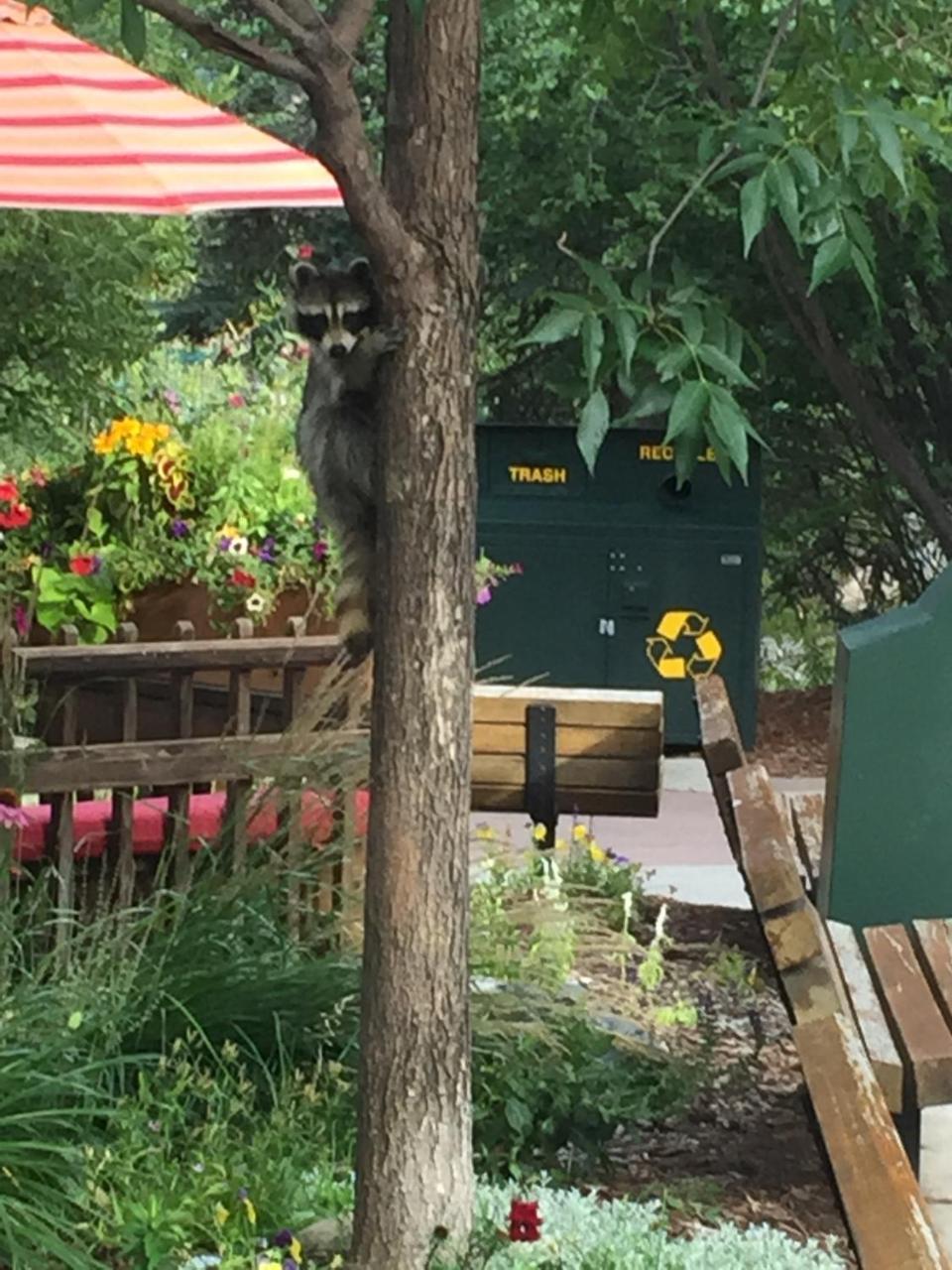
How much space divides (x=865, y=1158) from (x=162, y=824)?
2413 mm

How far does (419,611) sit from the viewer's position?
2.99 metres

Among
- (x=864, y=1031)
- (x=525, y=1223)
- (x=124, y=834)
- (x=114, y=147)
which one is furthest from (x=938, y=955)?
(x=114, y=147)

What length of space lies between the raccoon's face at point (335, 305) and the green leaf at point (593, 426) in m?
1.98

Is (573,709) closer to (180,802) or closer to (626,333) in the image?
(180,802)

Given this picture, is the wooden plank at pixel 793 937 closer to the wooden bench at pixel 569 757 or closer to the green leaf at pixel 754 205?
the green leaf at pixel 754 205

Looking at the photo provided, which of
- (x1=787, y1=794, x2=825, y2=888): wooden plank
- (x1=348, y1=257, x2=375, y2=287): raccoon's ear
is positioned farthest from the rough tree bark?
(x1=787, y1=794, x2=825, y2=888): wooden plank

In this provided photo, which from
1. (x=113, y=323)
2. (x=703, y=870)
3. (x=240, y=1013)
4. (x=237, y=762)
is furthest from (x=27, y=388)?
(x=240, y=1013)

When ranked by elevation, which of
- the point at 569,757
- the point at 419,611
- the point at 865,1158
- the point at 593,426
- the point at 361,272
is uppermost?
the point at 593,426

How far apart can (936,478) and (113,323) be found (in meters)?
6.86

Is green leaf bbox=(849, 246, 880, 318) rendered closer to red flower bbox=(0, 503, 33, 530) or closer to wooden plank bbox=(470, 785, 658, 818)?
wooden plank bbox=(470, 785, 658, 818)

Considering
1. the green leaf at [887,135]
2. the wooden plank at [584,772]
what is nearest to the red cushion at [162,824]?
the wooden plank at [584,772]

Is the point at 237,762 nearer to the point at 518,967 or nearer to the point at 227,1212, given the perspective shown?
the point at 518,967

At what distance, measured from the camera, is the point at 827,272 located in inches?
105

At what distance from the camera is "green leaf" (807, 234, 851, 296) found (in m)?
2.64
